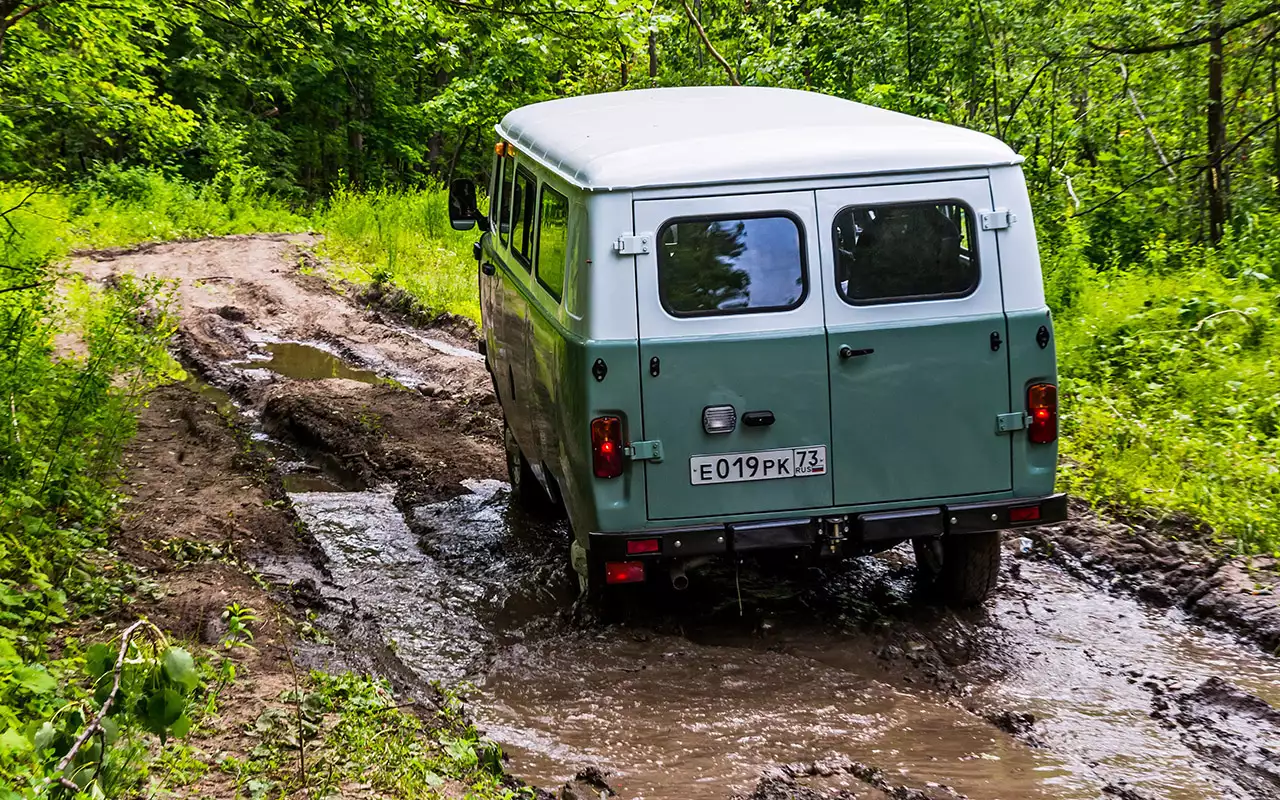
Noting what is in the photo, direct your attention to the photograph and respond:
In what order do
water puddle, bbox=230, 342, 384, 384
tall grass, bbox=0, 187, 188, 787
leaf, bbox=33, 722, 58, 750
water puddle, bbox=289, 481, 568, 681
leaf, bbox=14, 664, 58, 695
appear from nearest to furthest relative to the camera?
leaf, bbox=33, 722, 58, 750 → leaf, bbox=14, 664, 58, 695 → tall grass, bbox=0, 187, 188, 787 → water puddle, bbox=289, 481, 568, 681 → water puddle, bbox=230, 342, 384, 384

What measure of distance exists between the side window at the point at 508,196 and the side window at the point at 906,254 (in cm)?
252

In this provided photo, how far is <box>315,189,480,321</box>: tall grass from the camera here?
599 inches

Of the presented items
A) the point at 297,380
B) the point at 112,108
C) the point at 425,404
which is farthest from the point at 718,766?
the point at 112,108

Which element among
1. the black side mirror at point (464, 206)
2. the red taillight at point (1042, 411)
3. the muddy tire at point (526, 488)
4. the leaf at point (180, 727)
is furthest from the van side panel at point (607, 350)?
the black side mirror at point (464, 206)

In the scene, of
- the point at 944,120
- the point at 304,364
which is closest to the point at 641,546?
the point at 304,364

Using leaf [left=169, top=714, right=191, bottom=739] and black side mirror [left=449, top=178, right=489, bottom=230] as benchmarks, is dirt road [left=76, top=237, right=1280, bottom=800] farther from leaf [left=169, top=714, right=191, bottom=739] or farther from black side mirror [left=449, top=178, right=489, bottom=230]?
leaf [left=169, top=714, right=191, bottom=739]

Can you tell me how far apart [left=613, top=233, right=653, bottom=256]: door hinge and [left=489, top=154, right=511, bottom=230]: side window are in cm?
256

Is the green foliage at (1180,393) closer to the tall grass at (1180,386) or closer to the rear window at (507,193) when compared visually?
the tall grass at (1180,386)

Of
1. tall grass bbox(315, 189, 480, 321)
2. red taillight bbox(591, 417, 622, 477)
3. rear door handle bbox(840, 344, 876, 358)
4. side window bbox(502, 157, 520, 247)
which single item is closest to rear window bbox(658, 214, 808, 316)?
rear door handle bbox(840, 344, 876, 358)

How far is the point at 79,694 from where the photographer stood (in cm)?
400

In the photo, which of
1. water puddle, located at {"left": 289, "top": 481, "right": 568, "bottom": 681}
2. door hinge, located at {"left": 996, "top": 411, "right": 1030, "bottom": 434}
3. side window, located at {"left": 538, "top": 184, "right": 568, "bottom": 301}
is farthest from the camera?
water puddle, located at {"left": 289, "top": 481, "right": 568, "bottom": 681}

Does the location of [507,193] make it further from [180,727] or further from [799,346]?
[180,727]

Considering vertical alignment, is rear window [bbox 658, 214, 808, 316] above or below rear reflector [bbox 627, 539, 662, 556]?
above

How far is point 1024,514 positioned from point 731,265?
1653 mm
